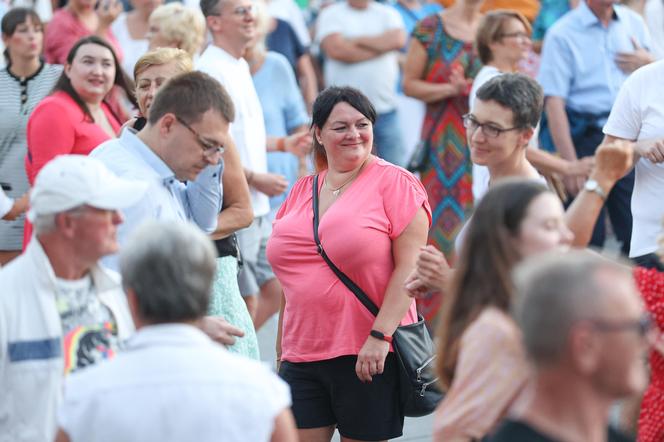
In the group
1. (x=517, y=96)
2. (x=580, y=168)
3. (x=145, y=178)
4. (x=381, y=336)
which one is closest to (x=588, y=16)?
(x=580, y=168)

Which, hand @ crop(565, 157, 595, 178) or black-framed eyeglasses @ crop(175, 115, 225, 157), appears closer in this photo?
black-framed eyeglasses @ crop(175, 115, 225, 157)

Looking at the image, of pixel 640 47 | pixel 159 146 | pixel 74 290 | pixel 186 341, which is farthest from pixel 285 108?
pixel 186 341

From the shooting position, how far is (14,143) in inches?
251

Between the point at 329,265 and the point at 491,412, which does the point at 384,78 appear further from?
the point at 491,412

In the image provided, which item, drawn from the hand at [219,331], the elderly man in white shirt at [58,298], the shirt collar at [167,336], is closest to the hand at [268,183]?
the hand at [219,331]

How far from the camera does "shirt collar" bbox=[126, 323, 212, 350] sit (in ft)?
9.20

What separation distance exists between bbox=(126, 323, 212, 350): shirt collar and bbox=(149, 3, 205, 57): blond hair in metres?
4.14

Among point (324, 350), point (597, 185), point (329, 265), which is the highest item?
point (597, 185)

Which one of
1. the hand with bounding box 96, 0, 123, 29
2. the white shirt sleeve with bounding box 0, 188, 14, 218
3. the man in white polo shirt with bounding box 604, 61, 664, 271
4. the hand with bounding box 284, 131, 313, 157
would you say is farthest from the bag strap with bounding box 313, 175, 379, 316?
the hand with bounding box 96, 0, 123, 29

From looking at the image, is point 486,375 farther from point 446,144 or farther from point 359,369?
point 446,144

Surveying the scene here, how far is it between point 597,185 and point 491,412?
1.25 meters

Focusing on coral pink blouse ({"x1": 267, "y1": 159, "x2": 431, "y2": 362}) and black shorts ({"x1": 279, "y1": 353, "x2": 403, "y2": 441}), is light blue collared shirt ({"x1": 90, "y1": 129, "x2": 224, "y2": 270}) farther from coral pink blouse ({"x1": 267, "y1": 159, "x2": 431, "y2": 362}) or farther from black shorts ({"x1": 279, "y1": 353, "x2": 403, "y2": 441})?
black shorts ({"x1": 279, "y1": 353, "x2": 403, "y2": 441})

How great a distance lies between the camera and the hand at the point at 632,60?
7598 millimetres

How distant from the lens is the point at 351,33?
9820 mm
